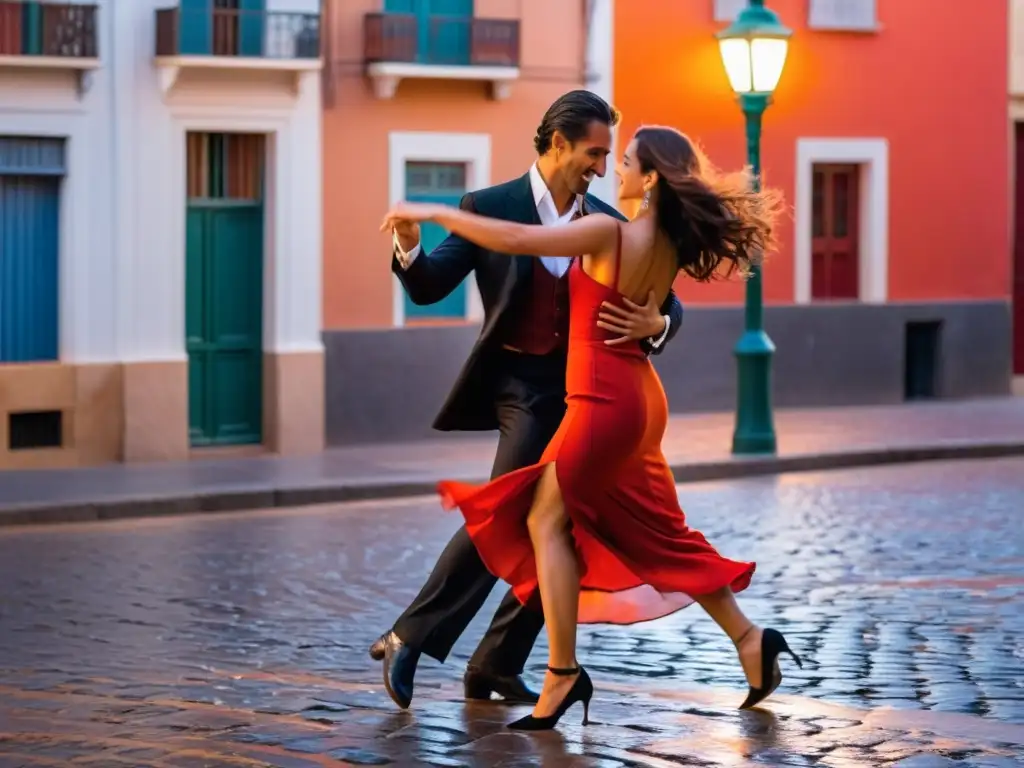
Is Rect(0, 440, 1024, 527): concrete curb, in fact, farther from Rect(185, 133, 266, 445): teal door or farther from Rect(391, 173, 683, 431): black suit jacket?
Rect(391, 173, 683, 431): black suit jacket

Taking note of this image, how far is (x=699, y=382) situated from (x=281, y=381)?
505 cm

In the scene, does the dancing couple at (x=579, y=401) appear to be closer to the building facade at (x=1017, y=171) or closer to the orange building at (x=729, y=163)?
the orange building at (x=729, y=163)

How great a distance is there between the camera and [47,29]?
1828cm

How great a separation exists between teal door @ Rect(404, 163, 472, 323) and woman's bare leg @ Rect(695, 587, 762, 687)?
14.0 metres

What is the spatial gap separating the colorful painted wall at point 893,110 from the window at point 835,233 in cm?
39

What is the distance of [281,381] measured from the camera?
19750 millimetres

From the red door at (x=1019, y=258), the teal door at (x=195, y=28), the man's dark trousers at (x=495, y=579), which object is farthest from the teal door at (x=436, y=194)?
the man's dark trousers at (x=495, y=579)

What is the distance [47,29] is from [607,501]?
1259 centimetres

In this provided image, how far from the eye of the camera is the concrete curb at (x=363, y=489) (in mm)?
15047

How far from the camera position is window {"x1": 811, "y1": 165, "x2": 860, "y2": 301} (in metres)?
24.1

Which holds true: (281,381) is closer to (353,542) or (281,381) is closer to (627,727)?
(353,542)

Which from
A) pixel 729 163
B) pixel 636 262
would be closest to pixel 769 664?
pixel 636 262

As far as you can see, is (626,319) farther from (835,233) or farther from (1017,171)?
(1017,171)

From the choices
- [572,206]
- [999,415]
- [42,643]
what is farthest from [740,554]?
[999,415]
